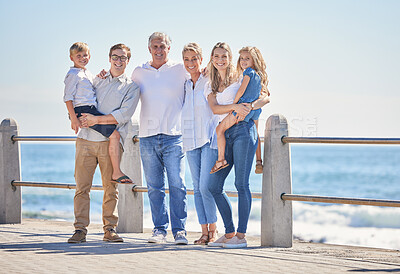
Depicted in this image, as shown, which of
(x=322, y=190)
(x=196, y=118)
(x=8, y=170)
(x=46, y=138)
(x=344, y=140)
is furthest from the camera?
(x=322, y=190)

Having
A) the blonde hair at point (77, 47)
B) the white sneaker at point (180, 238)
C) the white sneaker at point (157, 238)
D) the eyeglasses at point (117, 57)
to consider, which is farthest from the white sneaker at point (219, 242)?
the blonde hair at point (77, 47)

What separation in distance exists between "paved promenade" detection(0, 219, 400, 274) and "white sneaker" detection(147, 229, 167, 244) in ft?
0.37

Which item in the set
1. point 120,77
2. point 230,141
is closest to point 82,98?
point 120,77

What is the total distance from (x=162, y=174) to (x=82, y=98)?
1037 millimetres

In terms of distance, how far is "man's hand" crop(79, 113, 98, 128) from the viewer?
18.5 feet

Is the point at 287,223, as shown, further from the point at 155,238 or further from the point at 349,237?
the point at 349,237

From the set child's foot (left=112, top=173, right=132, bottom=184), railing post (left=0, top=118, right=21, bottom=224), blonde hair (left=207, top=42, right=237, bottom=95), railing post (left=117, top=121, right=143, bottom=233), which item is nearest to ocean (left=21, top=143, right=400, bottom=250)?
railing post (left=0, top=118, right=21, bottom=224)

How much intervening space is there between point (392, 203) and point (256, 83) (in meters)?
1.51

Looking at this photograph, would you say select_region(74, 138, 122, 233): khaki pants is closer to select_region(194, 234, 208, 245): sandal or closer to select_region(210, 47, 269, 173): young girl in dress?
select_region(194, 234, 208, 245): sandal

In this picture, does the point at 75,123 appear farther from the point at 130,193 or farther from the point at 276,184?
the point at 276,184

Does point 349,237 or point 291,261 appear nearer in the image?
point 291,261

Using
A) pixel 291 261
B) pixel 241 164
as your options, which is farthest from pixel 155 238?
pixel 291 261

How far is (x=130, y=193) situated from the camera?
6.80 m

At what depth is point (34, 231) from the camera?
22.1ft
